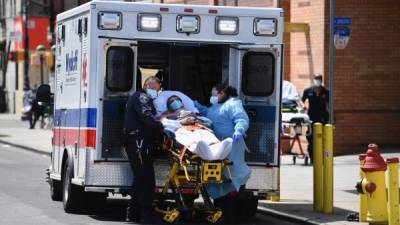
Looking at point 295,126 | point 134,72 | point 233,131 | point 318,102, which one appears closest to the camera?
point 233,131

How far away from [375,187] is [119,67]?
350 cm

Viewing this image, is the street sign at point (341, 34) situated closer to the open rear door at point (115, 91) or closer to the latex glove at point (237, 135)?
the open rear door at point (115, 91)

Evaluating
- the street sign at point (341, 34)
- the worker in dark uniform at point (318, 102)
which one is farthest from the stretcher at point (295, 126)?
the street sign at point (341, 34)

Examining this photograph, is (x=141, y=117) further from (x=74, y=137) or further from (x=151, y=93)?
(x=74, y=137)

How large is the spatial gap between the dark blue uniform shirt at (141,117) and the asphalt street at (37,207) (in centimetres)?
129

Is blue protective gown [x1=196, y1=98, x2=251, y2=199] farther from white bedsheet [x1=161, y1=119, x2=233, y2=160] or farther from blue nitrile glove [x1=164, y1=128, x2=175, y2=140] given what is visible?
blue nitrile glove [x1=164, y1=128, x2=175, y2=140]

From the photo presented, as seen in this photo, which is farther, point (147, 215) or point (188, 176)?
point (147, 215)

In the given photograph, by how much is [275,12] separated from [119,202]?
4.47 meters

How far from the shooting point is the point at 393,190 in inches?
510

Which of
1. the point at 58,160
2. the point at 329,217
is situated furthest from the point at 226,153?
the point at 58,160

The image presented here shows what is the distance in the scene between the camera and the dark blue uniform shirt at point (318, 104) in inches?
909

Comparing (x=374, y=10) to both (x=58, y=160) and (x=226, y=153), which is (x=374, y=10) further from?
(x=226, y=153)

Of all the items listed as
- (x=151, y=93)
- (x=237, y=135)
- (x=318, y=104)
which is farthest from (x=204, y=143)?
(x=318, y=104)

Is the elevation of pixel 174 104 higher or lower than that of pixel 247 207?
higher
